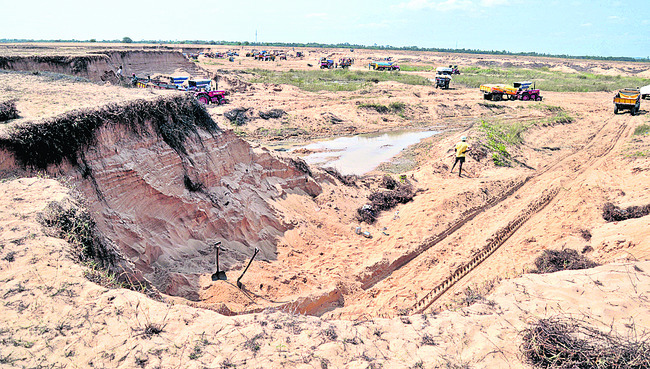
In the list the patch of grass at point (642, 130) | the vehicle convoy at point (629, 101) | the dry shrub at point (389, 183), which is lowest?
the dry shrub at point (389, 183)

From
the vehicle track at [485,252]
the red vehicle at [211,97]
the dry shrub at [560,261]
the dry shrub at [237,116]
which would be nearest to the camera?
the dry shrub at [560,261]

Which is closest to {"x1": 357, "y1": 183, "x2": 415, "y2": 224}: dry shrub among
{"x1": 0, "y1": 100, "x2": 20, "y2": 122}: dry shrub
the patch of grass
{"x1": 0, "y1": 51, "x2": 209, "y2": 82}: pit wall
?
{"x1": 0, "y1": 100, "x2": 20, "y2": 122}: dry shrub

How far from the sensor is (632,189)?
13.7 meters

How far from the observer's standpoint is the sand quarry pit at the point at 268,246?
180 inches

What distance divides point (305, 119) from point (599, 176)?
707 inches

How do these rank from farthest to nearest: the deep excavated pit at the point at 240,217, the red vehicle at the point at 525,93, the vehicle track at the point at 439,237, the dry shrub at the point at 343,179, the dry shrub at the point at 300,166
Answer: the red vehicle at the point at 525,93 → the dry shrub at the point at 343,179 → the dry shrub at the point at 300,166 → the vehicle track at the point at 439,237 → the deep excavated pit at the point at 240,217

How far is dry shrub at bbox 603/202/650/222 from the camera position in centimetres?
1130

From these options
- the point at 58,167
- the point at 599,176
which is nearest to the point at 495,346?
the point at 58,167

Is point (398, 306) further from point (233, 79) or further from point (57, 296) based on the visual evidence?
point (233, 79)

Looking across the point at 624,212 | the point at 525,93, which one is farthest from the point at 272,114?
the point at 525,93

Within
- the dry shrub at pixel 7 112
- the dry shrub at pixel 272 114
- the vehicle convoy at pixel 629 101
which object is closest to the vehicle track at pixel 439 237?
the dry shrub at pixel 7 112

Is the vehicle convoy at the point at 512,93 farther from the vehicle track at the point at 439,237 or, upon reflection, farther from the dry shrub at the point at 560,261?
the dry shrub at the point at 560,261

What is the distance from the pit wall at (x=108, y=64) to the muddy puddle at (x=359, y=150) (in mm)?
11139

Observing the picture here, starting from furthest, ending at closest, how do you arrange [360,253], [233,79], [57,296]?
[233,79], [360,253], [57,296]
